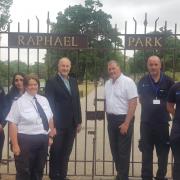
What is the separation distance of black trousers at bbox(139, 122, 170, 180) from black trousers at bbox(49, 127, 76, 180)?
1044mm

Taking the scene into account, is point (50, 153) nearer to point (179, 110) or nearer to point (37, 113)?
point (37, 113)

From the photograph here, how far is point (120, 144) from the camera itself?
21.6ft

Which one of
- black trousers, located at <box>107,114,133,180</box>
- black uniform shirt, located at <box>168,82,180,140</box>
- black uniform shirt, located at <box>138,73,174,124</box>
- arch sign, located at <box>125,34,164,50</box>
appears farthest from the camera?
arch sign, located at <box>125,34,164,50</box>

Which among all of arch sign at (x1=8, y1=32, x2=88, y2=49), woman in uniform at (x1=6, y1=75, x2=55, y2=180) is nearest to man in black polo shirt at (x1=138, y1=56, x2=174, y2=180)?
arch sign at (x1=8, y1=32, x2=88, y2=49)

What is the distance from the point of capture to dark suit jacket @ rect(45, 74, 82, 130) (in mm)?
6488

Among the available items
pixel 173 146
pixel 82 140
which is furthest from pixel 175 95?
pixel 82 140

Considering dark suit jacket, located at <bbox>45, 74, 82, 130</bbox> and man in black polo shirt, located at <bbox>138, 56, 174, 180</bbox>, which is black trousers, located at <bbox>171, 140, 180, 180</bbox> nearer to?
man in black polo shirt, located at <bbox>138, 56, 174, 180</bbox>

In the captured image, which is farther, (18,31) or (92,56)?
(92,56)

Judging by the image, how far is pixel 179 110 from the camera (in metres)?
5.84

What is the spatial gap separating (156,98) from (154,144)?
28.5 inches

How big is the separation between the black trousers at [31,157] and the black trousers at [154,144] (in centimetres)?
150

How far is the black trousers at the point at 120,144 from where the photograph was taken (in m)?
6.55

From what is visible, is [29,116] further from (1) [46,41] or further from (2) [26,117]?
(1) [46,41]

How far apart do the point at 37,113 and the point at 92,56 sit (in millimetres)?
2550
